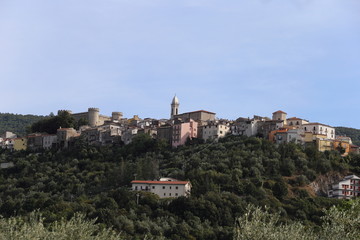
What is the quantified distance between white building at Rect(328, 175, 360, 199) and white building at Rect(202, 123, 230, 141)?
2358 centimetres

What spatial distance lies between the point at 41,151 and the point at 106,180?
2901 centimetres

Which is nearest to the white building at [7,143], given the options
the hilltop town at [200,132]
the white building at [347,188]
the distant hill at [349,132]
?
the hilltop town at [200,132]

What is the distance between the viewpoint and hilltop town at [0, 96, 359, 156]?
94625mm

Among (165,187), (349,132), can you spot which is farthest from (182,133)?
(349,132)

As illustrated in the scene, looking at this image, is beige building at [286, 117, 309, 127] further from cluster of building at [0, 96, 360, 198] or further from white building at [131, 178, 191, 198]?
white building at [131, 178, 191, 198]

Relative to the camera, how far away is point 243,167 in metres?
82.8

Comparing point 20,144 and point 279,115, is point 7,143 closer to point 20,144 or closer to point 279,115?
point 20,144

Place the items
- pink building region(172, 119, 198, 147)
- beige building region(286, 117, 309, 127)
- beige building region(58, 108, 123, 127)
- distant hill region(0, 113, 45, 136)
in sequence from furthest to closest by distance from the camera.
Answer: distant hill region(0, 113, 45, 136), beige building region(58, 108, 123, 127), beige building region(286, 117, 309, 127), pink building region(172, 119, 198, 147)

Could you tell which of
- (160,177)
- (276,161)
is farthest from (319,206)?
(160,177)

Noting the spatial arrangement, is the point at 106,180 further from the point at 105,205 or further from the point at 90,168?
the point at 105,205

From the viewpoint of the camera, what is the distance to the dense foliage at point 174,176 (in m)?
65.4

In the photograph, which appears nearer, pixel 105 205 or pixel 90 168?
pixel 105 205

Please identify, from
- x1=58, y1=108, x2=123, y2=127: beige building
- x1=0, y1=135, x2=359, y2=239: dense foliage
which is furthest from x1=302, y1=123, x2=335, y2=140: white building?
x1=58, y1=108, x2=123, y2=127: beige building

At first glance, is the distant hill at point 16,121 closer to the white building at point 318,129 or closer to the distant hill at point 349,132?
the distant hill at point 349,132
